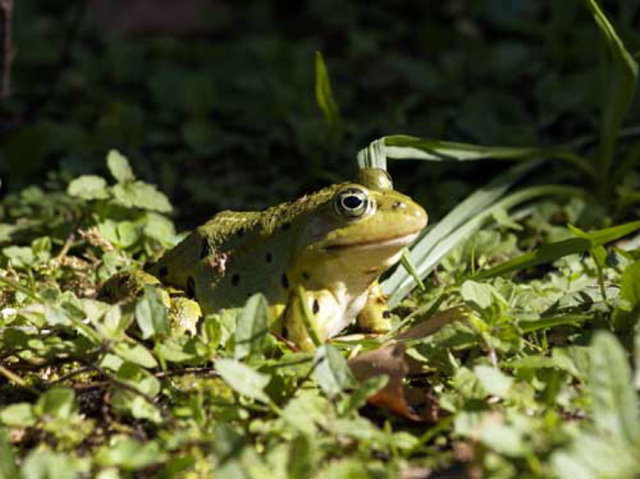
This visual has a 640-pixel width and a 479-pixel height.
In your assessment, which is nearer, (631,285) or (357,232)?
(631,285)

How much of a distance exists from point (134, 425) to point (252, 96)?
3.36 m

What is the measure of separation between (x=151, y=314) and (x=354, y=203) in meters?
0.77

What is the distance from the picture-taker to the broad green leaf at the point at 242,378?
274 cm

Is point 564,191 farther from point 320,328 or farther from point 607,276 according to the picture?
point 320,328

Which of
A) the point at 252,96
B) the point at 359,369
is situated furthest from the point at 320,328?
the point at 252,96

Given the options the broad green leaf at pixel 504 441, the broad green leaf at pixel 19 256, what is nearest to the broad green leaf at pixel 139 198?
the broad green leaf at pixel 19 256

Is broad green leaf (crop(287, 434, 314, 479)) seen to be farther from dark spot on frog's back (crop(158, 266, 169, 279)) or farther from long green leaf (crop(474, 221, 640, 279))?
dark spot on frog's back (crop(158, 266, 169, 279))

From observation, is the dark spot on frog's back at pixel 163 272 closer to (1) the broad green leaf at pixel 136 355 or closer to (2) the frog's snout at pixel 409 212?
(1) the broad green leaf at pixel 136 355

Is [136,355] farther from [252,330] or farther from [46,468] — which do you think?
[46,468]

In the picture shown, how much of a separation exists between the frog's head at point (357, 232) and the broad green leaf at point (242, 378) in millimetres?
677

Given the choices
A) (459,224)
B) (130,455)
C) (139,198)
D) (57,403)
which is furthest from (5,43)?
(130,455)

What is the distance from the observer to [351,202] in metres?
3.30

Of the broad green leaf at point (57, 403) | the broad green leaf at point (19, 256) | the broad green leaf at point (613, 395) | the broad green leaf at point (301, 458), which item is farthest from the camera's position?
the broad green leaf at point (19, 256)

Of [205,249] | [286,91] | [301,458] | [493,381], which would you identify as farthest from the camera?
[286,91]
